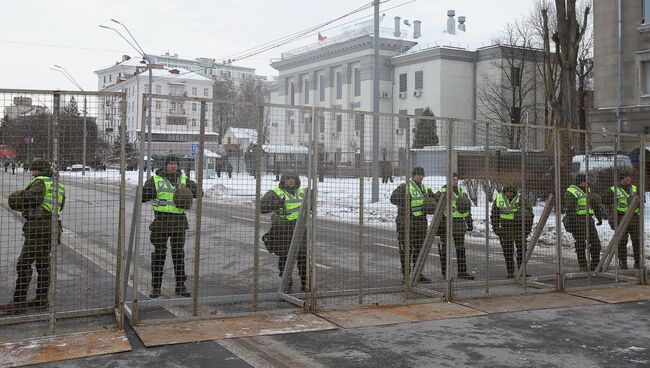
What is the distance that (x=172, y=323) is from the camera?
652cm

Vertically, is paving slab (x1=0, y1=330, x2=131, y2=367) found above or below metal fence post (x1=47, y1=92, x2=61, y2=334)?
below

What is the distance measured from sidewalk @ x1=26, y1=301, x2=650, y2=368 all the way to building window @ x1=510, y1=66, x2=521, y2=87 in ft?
152

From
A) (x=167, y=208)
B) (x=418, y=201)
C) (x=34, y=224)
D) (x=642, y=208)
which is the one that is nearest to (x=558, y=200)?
(x=418, y=201)

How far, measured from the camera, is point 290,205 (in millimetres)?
7801

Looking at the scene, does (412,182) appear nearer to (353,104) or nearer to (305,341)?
(305,341)

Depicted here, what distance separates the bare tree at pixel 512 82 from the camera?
163 ft

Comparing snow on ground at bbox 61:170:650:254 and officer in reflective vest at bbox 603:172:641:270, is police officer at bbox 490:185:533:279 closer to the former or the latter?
snow on ground at bbox 61:170:650:254

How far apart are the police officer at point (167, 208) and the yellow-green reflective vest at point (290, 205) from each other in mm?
1136

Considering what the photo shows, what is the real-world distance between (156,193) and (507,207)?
5.49 metres

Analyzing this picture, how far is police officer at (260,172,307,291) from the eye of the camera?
764 centimetres

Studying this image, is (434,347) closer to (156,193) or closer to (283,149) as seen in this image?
(283,149)

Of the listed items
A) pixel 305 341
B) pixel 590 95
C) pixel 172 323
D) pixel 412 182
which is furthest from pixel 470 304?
pixel 590 95

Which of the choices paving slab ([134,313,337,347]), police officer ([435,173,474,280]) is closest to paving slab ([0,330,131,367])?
paving slab ([134,313,337,347])

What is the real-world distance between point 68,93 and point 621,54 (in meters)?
35.0
